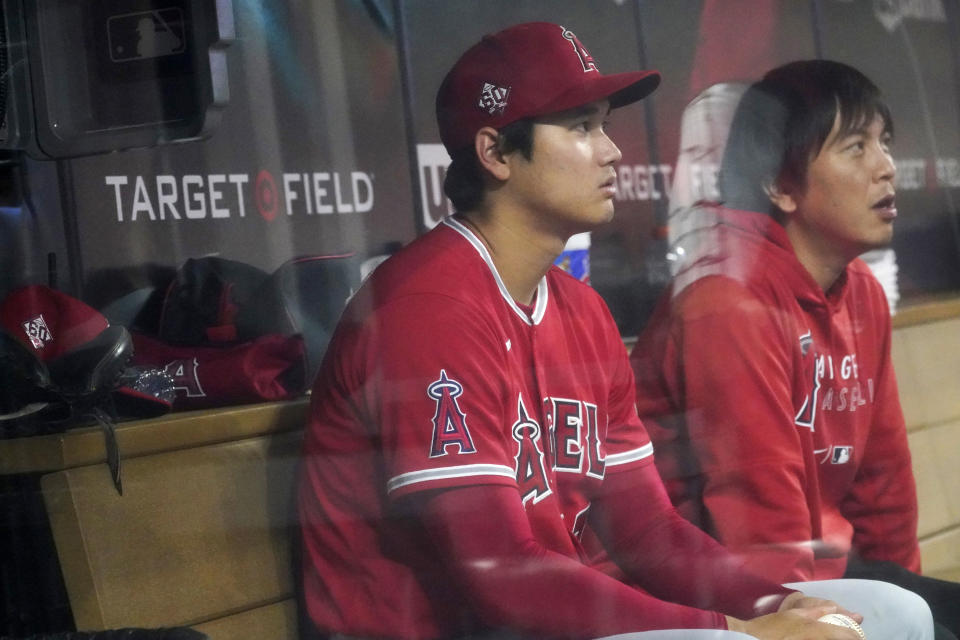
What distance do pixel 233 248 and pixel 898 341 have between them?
1.01 metres

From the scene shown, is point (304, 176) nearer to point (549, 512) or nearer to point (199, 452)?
point (199, 452)

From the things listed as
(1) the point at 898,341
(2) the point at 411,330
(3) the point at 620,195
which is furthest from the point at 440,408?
(1) the point at 898,341

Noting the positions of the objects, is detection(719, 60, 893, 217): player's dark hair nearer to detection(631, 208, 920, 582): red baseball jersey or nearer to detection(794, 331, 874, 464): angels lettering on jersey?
detection(631, 208, 920, 582): red baseball jersey

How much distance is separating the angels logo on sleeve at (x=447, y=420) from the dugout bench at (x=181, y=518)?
0.74ft

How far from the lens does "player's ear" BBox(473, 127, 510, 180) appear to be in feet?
4.43

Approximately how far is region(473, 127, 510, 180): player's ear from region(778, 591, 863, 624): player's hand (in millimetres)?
590

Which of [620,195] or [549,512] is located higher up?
[620,195]

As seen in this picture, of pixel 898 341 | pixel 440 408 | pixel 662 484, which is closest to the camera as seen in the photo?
pixel 440 408

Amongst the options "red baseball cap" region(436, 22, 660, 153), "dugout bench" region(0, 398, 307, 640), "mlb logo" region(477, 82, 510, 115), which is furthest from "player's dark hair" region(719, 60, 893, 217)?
"dugout bench" region(0, 398, 307, 640)

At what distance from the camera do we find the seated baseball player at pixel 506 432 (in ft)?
4.07

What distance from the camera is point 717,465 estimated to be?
1.56 m

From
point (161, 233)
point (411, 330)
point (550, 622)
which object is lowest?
point (550, 622)

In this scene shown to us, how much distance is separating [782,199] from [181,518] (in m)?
0.89

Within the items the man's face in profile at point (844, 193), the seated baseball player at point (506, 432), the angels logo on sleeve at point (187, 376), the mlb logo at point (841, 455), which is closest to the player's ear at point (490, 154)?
the seated baseball player at point (506, 432)
